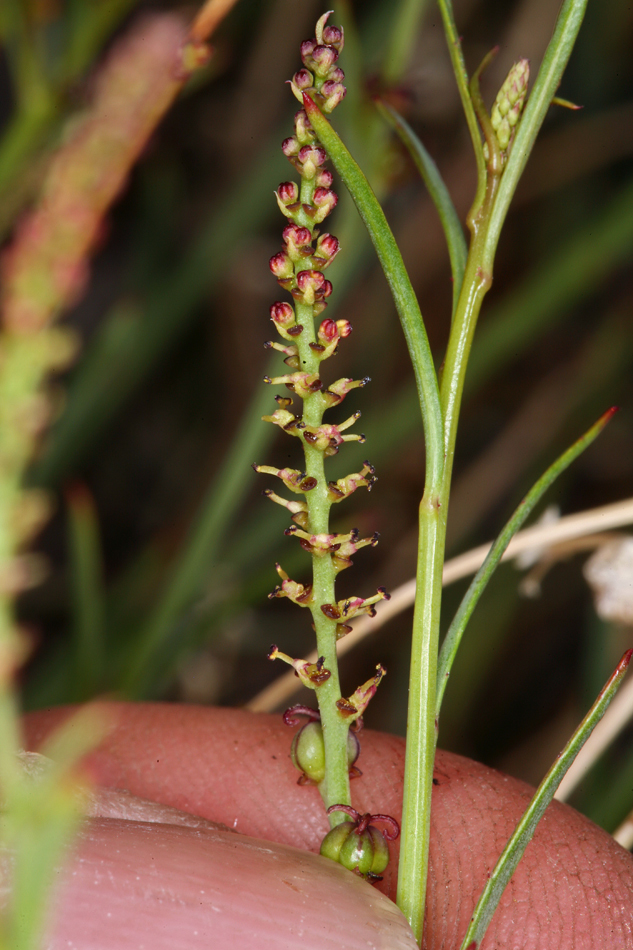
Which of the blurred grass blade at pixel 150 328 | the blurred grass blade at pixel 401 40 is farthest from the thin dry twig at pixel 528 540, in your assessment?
the blurred grass blade at pixel 150 328

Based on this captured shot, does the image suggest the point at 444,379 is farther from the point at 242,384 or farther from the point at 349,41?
the point at 242,384

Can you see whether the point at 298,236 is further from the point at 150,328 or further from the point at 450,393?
the point at 150,328

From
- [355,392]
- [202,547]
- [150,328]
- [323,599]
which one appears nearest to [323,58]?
[323,599]

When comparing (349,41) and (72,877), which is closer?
(72,877)

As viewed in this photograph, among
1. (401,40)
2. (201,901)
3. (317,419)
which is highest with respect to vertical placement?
(401,40)

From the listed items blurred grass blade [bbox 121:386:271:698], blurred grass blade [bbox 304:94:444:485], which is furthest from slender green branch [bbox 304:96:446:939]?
blurred grass blade [bbox 121:386:271:698]

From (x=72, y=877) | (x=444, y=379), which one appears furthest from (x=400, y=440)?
(x=72, y=877)

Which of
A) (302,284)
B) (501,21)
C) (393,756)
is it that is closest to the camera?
Result: (302,284)
